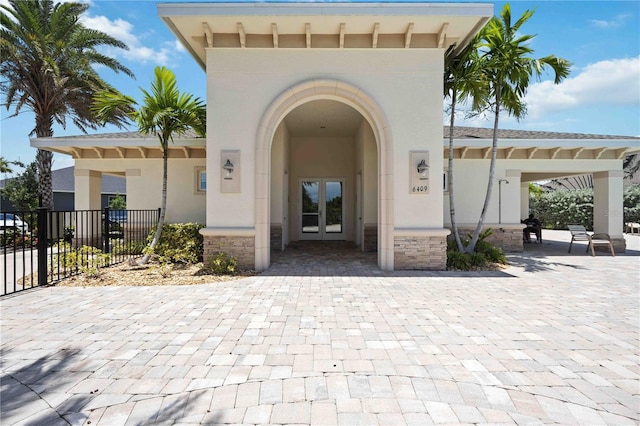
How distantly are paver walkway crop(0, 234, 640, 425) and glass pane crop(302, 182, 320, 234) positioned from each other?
7740 millimetres

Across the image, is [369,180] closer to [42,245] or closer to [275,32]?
[275,32]

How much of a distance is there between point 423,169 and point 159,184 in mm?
8810

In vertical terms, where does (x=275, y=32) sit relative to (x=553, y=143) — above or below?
above

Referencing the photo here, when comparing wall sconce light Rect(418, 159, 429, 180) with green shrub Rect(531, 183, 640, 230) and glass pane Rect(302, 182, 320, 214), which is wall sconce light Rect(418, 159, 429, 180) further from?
green shrub Rect(531, 183, 640, 230)

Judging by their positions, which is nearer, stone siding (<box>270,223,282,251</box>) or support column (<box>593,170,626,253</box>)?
stone siding (<box>270,223,282,251</box>)

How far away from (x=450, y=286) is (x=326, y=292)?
2588 millimetres

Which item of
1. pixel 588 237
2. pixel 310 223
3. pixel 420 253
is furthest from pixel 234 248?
pixel 588 237

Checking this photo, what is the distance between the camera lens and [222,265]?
24.0 ft

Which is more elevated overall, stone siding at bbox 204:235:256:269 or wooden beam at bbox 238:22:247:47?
wooden beam at bbox 238:22:247:47

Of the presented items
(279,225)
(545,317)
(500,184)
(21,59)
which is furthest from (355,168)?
A: (21,59)

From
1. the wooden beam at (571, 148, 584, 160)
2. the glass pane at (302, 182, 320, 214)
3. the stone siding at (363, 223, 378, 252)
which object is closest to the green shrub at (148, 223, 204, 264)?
the stone siding at (363, 223, 378, 252)

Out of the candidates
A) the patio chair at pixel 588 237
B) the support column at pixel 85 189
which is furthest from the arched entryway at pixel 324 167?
the patio chair at pixel 588 237

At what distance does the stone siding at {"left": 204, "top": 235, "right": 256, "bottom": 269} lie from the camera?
24.7 feet

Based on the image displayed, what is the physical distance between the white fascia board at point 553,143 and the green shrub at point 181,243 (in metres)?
8.38
